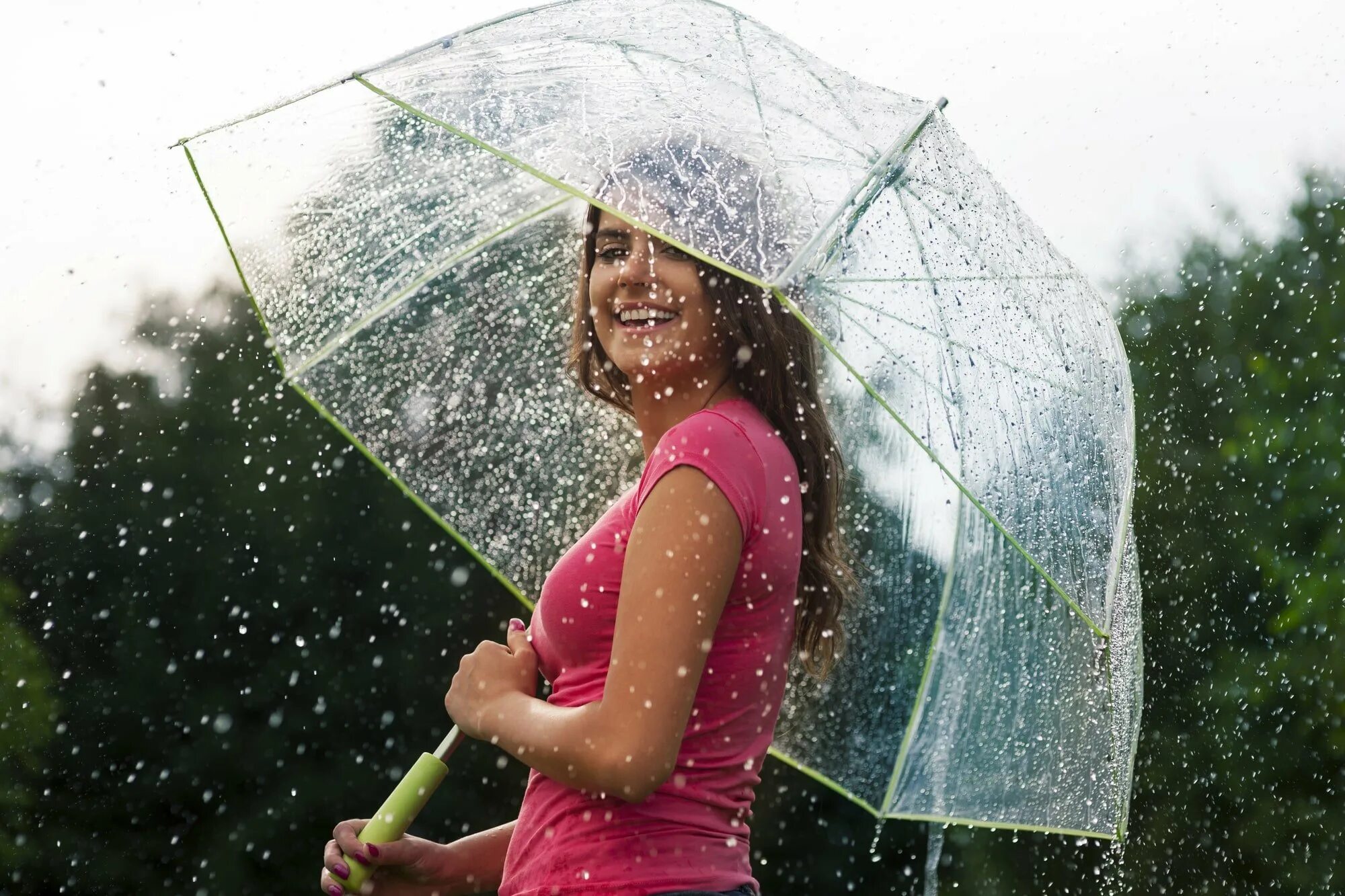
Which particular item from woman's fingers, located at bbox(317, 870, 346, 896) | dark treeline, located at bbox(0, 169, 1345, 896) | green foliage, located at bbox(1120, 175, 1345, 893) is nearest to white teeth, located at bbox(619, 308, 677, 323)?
woman's fingers, located at bbox(317, 870, 346, 896)

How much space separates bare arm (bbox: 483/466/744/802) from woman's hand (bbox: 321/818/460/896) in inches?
17.8

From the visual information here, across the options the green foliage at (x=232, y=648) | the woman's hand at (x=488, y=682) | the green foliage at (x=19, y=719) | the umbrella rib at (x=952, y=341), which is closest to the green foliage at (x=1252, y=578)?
the green foliage at (x=232, y=648)

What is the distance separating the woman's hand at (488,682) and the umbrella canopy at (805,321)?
2.10 feet

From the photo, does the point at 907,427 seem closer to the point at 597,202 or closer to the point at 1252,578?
the point at 597,202

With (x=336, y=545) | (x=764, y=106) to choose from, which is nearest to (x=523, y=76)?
(x=764, y=106)

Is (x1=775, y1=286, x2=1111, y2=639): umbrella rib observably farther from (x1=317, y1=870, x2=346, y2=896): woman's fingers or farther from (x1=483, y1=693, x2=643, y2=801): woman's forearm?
(x1=317, y1=870, x2=346, y2=896): woman's fingers

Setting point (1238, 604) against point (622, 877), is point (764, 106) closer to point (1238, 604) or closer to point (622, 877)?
point (622, 877)

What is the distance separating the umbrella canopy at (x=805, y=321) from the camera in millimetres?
2008

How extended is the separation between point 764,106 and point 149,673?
1067cm

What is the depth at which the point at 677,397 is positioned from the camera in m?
2.28

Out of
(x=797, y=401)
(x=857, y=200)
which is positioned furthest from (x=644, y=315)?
(x=857, y=200)

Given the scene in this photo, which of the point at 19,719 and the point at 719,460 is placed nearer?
the point at 719,460

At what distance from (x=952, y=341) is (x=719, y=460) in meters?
0.39

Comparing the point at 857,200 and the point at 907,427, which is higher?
the point at 857,200
